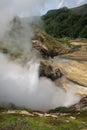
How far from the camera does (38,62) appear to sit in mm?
91750

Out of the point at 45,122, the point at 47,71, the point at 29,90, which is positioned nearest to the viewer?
the point at 45,122

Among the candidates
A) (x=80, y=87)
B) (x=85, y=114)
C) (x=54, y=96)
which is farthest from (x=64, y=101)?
(x=85, y=114)

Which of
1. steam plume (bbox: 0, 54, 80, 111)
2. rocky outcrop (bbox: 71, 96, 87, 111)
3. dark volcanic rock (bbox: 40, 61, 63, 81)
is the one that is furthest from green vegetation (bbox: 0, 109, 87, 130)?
dark volcanic rock (bbox: 40, 61, 63, 81)

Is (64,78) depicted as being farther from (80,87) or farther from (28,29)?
(28,29)

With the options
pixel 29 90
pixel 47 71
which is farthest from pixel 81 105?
pixel 47 71

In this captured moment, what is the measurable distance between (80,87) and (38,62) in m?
12.0

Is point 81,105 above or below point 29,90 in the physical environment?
below

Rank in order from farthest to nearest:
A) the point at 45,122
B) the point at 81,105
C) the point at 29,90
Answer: the point at 29,90, the point at 81,105, the point at 45,122

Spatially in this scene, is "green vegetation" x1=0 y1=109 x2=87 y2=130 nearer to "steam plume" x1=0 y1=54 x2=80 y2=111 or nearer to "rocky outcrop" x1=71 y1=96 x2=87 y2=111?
"rocky outcrop" x1=71 y1=96 x2=87 y2=111

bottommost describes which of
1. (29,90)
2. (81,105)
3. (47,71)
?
(81,105)

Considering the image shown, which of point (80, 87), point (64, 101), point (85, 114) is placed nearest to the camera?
point (85, 114)

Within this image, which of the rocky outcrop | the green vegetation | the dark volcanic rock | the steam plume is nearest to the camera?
the green vegetation

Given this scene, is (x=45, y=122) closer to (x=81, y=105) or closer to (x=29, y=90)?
(x=81, y=105)

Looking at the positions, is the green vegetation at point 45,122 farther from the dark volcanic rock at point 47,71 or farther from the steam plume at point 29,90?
the dark volcanic rock at point 47,71
